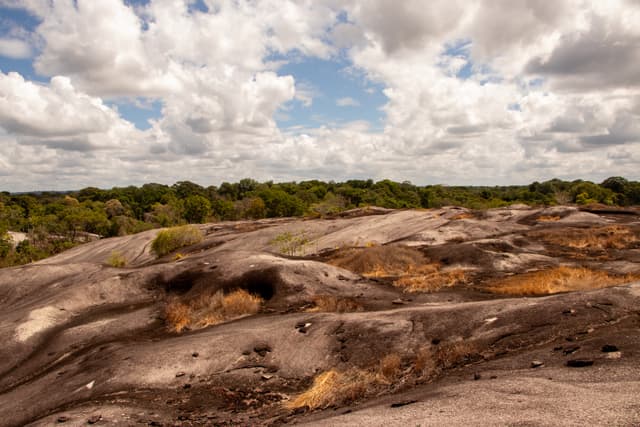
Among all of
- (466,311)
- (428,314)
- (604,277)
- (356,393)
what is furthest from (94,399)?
(604,277)

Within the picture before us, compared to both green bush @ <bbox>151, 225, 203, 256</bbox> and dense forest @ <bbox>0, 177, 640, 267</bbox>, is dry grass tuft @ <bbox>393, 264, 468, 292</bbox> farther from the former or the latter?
dense forest @ <bbox>0, 177, 640, 267</bbox>

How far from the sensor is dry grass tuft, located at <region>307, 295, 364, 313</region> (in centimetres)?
1794

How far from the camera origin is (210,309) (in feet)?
61.7

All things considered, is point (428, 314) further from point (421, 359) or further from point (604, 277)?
point (604, 277)

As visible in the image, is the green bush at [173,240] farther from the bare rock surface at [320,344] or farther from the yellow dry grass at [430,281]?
the yellow dry grass at [430,281]

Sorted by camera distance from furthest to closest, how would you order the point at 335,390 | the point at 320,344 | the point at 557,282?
the point at 557,282 < the point at 320,344 < the point at 335,390

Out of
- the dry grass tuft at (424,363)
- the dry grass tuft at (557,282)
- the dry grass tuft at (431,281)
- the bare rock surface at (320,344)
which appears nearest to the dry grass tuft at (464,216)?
the bare rock surface at (320,344)

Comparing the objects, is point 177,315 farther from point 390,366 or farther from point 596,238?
point 596,238

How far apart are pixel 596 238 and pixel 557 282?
1737 cm

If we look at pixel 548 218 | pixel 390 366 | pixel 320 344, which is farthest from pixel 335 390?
pixel 548 218

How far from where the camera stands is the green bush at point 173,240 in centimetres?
5019

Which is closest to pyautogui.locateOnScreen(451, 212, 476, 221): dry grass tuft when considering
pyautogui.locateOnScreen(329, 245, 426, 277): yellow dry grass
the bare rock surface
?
pyautogui.locateOnScreen(329, 245, 426, 277): yellow dry grass

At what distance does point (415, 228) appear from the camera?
4412 centimetres

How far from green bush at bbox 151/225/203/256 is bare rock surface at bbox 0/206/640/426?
21361 millimetres
